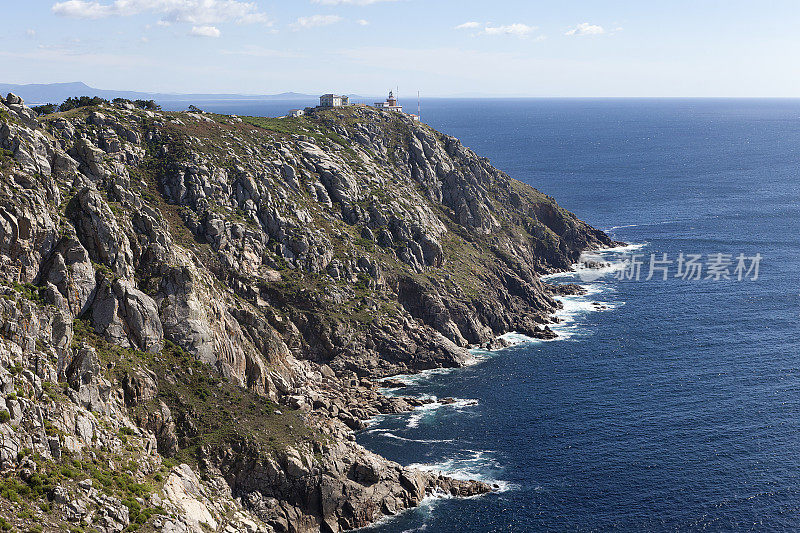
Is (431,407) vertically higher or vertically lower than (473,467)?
higher

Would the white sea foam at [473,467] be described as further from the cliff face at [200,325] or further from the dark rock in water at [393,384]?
the dark rock in water at [393,384]

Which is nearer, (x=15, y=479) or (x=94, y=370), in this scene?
(x=15, y=479)

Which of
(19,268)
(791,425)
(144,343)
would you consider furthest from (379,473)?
(791,425)

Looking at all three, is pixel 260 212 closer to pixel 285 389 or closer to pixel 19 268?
pixel 285 389

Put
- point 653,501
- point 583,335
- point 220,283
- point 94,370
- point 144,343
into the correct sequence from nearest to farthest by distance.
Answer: point 94,370 < point 653,501 < point 144,343 < point 220,283 < point 583,335

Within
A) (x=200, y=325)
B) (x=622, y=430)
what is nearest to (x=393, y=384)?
(x=200, y=325)

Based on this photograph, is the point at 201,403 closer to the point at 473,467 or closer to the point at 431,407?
the point at 473,467

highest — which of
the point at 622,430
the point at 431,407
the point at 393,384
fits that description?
the point at 622,430

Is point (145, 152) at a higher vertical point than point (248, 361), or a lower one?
higher
